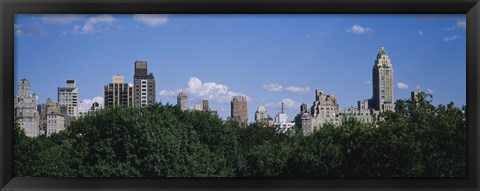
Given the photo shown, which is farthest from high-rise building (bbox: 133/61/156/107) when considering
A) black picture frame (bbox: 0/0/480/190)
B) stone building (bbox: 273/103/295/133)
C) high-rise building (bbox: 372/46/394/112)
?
black picture frame (bbox: 0/0/480/190)

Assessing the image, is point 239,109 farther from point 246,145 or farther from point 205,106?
point 246,145

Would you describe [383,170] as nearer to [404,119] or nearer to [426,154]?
[426,154]

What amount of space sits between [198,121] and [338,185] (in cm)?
218

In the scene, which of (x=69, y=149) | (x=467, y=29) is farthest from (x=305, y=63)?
(x=467, y=29)

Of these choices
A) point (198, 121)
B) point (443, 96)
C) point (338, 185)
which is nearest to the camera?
point (338, 185)

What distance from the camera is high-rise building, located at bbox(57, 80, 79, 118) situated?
3.21 meters

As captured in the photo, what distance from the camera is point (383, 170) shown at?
9.62ft

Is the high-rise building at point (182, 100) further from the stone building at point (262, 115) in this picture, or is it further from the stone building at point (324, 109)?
the stone building at point (324, 109)

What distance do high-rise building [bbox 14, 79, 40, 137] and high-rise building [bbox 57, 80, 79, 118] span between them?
375 mm

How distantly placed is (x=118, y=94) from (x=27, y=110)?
33.6 inches

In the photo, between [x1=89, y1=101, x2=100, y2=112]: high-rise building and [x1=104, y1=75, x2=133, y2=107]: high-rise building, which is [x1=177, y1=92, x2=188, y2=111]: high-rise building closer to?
[x1=104, y1=75, x2=133, y2=107]: high-rise building

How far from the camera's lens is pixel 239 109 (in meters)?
3.29

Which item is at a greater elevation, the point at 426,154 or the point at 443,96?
the point at 443,96

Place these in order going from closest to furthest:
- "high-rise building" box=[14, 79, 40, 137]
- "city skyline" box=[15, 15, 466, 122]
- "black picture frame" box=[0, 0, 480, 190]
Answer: "black picture frame" box=[0, 0, 480, 190]
"high-rise building" box=[14, 79, 40, 137]
"city skyline" box=[15, 15, 466, 122]
